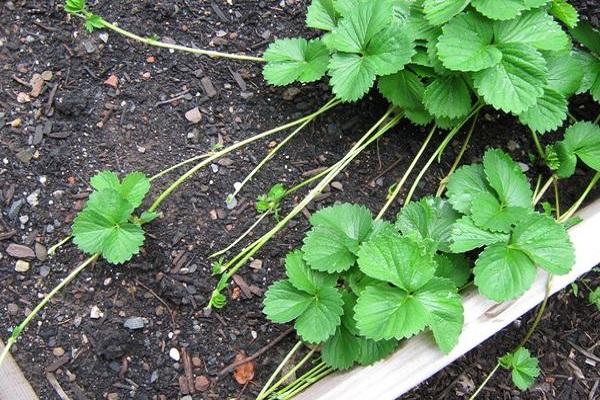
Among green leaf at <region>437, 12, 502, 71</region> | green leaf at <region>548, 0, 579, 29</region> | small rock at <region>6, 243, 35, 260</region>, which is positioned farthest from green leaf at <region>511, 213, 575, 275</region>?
small rock at <region>6, 243, 35, 260</region>

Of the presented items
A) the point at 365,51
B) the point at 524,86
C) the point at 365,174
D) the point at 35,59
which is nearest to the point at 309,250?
the point at 365,174

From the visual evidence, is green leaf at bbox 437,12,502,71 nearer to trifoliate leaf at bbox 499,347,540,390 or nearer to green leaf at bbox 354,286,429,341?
green leaf at bbox 354,286,429,341

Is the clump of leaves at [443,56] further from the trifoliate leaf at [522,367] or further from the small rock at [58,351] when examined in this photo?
the small rock at [58,351]

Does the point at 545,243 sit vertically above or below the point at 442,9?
below

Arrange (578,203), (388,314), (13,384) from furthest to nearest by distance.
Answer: (578,203)
(13,384)
(388,314)

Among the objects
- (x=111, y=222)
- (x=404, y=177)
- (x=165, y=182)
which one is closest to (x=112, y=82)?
(x=165, y=182)

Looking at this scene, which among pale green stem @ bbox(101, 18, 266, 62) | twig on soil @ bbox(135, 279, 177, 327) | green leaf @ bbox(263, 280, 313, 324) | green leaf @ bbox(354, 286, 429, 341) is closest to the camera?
green leaf @ bbox(354, 286, 429, 341)

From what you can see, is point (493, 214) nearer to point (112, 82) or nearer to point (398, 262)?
point (398, 262)
